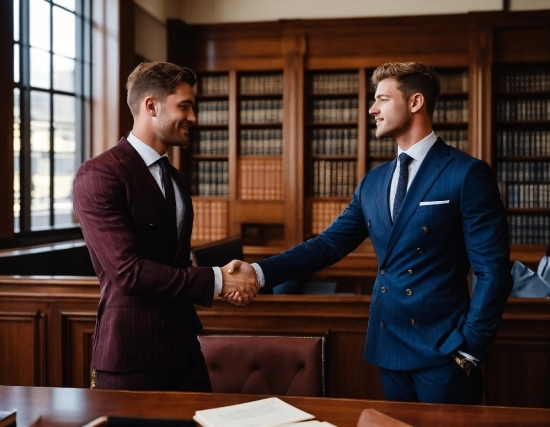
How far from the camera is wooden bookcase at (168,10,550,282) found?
635 centimetres

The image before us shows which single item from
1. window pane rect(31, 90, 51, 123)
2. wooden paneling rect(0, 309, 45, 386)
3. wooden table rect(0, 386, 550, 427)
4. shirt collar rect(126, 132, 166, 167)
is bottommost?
wooden paneling rect(0, 309, 45, 386)

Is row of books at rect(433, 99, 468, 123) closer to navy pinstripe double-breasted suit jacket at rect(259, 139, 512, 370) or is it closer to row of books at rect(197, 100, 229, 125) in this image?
row of books at rect(197, 100, 229, 125)

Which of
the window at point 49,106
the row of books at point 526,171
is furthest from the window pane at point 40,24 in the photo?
the row of books at point 526,171

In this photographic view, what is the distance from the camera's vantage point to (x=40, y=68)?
16.6ft

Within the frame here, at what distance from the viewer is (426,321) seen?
198cm

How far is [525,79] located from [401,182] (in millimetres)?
4905

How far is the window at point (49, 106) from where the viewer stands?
4820 mm

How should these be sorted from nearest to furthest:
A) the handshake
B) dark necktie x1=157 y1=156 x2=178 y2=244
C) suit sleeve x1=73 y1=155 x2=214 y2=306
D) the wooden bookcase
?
suit sleeve x1=73 y1=155 x2=214 y2=306, dark necktie x1=157 y1=156 x2=178 y2=244, the handshake, the wooden bookcase

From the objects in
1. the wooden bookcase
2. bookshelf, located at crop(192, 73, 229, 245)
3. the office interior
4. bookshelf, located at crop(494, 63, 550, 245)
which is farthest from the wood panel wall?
bookshelf, located at crop(494, 63, 550, 245)

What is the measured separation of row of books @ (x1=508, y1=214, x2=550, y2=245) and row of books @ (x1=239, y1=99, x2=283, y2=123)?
2518mm

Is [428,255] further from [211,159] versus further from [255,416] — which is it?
[211,159]

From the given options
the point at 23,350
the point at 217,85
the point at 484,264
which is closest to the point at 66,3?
the point at 217,85

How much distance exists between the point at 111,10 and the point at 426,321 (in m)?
4.70

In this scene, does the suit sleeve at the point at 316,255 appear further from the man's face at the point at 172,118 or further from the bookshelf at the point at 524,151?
the bookshelf at the point at 524,151
